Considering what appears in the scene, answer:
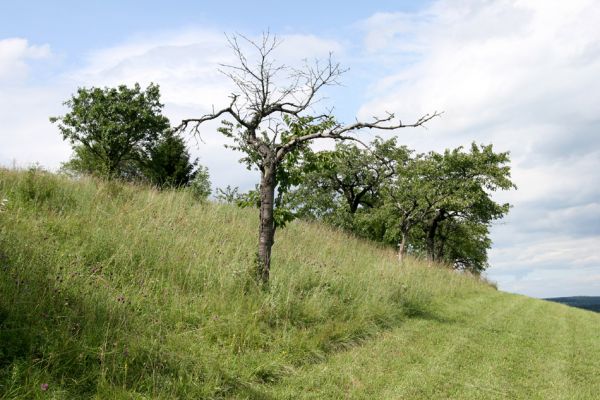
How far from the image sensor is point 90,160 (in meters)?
46.1

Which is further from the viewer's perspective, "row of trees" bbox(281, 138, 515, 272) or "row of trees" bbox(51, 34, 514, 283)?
"row of trees" bbox(281, 138, 515, 272)

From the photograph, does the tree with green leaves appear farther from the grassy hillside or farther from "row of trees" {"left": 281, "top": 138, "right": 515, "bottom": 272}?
the grassy hillside

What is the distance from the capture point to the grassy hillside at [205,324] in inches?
196

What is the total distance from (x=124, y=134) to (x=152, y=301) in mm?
40436

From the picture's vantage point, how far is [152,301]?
21.8 ft

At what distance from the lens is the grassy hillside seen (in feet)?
16.3

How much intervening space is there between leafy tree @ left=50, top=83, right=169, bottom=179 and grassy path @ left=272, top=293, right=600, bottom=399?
38.3m

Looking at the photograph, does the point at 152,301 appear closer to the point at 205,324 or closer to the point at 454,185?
the point at 205,324

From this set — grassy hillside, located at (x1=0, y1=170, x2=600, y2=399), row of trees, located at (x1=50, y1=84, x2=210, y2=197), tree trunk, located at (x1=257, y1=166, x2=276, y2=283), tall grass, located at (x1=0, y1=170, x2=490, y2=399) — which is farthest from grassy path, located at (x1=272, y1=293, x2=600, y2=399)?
row of trees, located at (x1=50, y1=84, x2=210, y2=197)

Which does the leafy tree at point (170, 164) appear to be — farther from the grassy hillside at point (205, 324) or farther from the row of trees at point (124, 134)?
the grassy hillside at point (205, 324)

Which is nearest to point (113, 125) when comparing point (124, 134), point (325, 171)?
point (124, 134)

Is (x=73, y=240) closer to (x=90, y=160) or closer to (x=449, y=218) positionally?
(x=449, y=218)

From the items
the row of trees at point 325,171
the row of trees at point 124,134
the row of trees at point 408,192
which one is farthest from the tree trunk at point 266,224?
the row of trees at point 124,134

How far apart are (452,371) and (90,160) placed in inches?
1809
